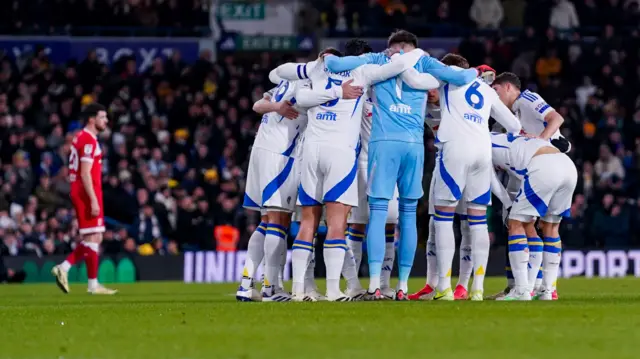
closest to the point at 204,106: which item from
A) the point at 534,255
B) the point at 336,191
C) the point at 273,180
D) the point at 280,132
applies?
the point at 280,132

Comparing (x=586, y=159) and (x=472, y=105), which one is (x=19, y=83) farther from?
(x=472, y=105)

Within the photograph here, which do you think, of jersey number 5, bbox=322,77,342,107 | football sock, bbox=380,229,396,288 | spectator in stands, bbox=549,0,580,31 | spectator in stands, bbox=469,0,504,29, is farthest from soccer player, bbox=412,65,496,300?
spectator in stands, bbox=469,0,504,29

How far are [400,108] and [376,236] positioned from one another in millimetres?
1324

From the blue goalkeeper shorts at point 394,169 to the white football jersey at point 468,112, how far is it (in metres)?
0.37

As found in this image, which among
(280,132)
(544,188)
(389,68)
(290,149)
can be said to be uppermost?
(389,68)

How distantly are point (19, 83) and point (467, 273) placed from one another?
18.7 metres

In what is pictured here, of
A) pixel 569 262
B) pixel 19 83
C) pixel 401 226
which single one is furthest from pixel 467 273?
pixel 19 83

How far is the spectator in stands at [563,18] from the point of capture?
3341 centimetres

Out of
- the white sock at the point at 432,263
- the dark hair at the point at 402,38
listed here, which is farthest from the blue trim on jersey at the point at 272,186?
the dark hair at the point at 402,38

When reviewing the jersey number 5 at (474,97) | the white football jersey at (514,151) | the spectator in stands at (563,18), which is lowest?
the white football jersey at (514,151)

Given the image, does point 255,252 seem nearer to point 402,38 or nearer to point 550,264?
point 402,38

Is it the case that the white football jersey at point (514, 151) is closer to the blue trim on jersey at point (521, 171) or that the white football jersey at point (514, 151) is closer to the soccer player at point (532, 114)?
the blue trim on jersey at point (521, 171)

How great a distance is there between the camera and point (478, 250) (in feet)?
44.3

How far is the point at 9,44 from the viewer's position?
32.3 m
